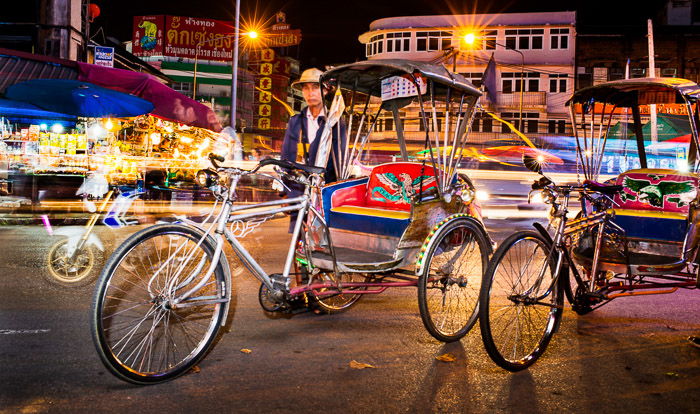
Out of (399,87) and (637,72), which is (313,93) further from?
(637,72)

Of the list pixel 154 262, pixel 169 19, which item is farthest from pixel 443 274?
pixel 169 19

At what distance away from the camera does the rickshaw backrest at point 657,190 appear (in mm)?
5922

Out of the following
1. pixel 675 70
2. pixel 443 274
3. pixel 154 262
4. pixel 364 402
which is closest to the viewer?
pixel 364 402

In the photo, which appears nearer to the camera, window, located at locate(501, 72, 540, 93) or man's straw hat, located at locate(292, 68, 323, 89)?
man's straw hat, located at locate(292, 68, 323, 89)

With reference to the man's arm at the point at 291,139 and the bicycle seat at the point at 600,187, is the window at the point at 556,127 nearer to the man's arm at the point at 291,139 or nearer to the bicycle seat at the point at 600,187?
the man's arm at the point at 291,139

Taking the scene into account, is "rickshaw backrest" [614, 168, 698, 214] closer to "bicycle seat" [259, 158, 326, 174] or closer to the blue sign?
"bicycle seat" [259, 158, 326, 174]

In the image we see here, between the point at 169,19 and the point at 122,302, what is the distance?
5711cm

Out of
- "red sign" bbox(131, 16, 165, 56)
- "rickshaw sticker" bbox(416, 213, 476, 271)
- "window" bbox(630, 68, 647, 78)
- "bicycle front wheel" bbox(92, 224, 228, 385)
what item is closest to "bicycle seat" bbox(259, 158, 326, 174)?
"bicycle front wheel" bbox(92, 224, 228, 385)

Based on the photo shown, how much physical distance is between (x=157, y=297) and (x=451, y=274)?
2.51 metres

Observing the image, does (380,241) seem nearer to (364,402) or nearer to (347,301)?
(347,301)

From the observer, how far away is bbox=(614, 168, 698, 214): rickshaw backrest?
5.92 metres

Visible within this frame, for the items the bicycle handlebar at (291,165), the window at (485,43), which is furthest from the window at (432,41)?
the bicycle handlebar at (291,165)

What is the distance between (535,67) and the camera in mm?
46000

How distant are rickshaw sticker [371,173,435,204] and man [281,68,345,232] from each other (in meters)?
0.52
